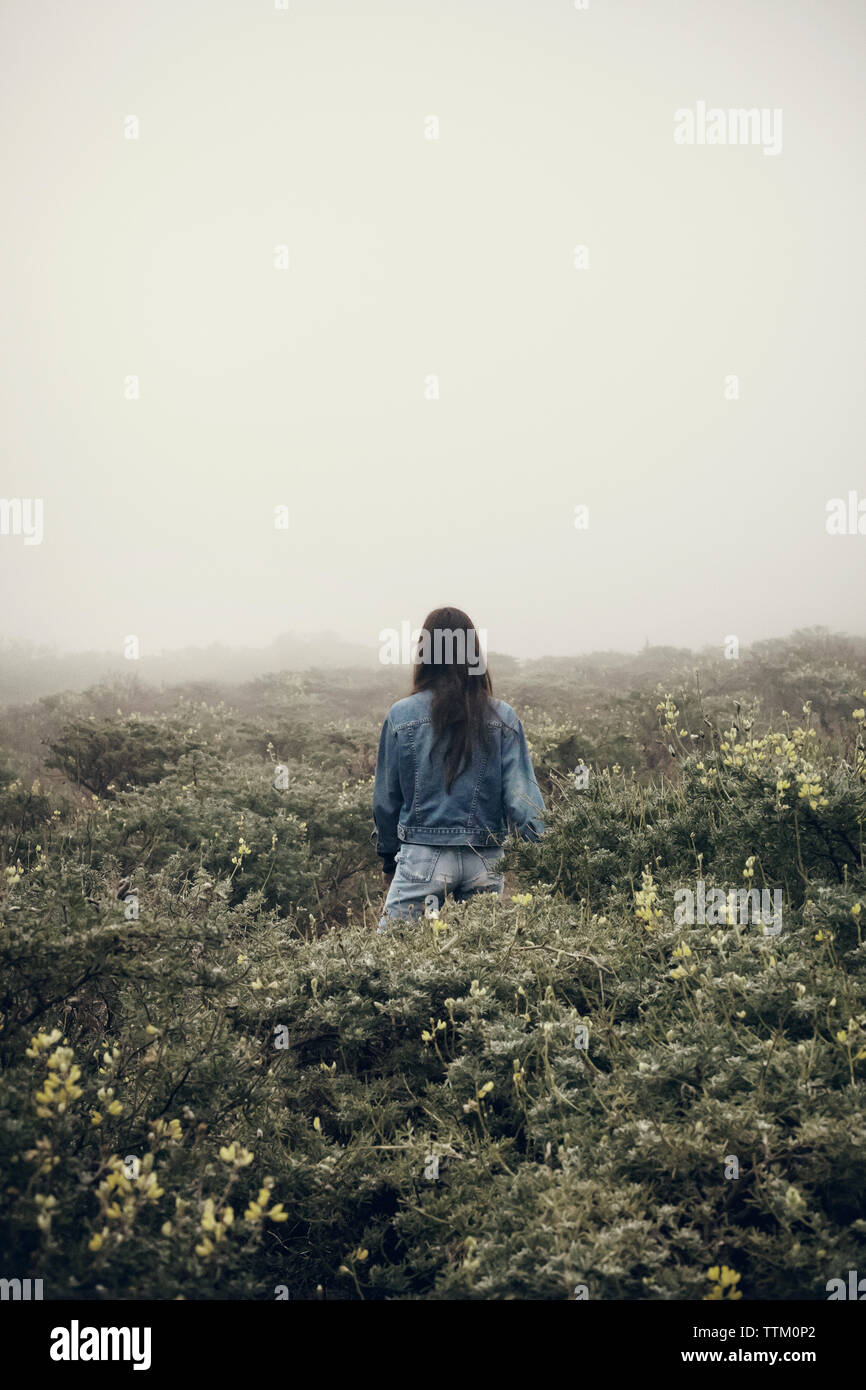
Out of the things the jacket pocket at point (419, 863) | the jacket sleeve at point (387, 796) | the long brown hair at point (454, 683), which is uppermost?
the long brown hair at point (454, 683)

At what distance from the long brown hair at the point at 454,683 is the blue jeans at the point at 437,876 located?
0.37 meters

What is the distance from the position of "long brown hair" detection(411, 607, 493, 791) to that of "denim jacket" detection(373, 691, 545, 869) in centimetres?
6

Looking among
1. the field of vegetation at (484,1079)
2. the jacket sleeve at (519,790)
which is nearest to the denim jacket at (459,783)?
the jacket sleeve at (519,790)

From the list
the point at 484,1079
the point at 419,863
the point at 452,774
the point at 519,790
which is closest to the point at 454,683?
the point at 452,774

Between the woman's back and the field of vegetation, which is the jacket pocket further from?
the field of vegetation

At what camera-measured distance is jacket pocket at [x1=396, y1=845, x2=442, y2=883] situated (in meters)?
4.91

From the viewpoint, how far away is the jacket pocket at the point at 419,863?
Answer: 16.1 feet

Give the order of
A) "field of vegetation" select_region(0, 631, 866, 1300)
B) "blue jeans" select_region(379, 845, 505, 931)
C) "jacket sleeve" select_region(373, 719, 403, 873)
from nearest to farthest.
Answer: "field of vegetation" select_region(0, 631, 866, 1300)
"blue jeans" select_region(379, 845, 505, 931)
"jacket sleeve" select_region(373, 719, 403, 873)

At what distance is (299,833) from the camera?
6.96 metres

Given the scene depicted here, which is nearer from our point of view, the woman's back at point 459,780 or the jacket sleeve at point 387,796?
the woman's back at point 459,780

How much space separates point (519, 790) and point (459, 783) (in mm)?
333

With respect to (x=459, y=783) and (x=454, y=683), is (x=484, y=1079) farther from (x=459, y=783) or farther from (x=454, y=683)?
(x=454, y=683)

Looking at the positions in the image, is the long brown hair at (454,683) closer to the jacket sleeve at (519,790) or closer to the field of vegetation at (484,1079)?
the jacket sleeve at (519,790)

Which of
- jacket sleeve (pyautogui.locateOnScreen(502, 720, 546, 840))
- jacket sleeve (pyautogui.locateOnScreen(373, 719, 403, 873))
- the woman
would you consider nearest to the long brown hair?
the woman
